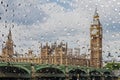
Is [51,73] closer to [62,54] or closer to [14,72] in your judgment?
[14,72]

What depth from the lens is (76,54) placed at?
5492 inches

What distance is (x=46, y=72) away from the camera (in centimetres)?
9081

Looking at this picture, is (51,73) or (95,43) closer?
(51,73)

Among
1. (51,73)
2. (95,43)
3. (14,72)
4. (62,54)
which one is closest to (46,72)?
(51,73)

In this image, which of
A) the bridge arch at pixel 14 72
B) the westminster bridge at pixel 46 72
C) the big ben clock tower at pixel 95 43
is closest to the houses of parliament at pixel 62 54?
the big ben clock tower at pixel 95 43

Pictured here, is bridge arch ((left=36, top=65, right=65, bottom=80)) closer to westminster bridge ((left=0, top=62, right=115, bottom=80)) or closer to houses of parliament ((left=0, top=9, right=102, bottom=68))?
westminster bridge ((left=0, top=62, right=115, bottom=80))

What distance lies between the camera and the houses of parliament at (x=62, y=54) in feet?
406

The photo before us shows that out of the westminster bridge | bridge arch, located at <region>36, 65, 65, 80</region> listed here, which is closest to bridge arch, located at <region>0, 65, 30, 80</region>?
the westminster bridge

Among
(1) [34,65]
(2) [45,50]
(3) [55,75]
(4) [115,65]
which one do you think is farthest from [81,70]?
(4) [115,65]

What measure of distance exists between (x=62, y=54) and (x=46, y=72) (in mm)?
34221

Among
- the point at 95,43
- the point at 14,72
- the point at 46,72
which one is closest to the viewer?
the point at 14,72

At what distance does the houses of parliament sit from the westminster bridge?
47.4 feet

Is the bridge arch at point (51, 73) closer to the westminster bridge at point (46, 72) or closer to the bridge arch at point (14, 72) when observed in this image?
the westminster bridge at point (46, 72)

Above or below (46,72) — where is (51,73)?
below
